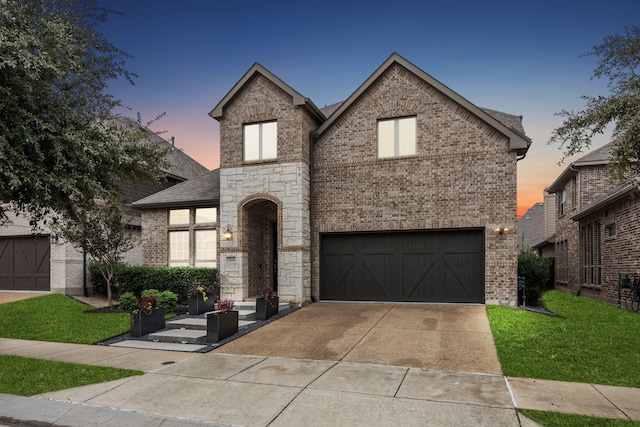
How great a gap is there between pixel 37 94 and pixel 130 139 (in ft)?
6.58

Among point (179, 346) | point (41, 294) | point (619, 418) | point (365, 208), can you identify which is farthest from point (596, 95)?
point (41, 294)

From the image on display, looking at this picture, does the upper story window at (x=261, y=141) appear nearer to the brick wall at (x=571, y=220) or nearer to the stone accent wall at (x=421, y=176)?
the stone accent wall at (x=421, y=176)

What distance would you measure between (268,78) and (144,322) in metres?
8.82

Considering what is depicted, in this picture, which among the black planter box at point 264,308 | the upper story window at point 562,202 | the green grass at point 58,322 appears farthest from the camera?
the upper story window at point 562,202

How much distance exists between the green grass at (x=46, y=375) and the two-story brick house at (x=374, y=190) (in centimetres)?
717

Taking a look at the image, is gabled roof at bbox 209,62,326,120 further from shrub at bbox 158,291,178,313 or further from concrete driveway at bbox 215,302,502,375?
concrete driveway at bbox 215,302,502,375

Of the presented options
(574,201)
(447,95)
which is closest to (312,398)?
(447,95)

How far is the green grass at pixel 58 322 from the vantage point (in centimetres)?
1028

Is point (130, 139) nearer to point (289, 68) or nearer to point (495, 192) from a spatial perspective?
point (289, 68)

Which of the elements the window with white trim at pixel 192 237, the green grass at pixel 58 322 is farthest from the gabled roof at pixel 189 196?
the green grass at pixel 58 322

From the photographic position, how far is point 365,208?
46.8 feet

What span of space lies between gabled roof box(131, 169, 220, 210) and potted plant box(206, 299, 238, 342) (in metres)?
6.61

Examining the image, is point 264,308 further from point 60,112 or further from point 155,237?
point 155,237

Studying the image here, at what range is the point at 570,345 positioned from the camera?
819 centimetres
